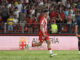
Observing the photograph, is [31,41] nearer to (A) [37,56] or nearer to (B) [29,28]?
(B) [29,28]

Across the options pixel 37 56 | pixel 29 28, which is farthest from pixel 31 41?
pixel 37 56

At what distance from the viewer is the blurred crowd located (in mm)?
22219

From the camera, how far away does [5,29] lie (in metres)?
21.0

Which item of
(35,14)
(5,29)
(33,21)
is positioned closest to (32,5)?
(35,14)

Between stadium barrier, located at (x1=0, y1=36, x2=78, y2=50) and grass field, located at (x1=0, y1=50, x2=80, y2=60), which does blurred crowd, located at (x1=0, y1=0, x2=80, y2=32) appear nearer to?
stadium barrier, located at (x1=0, y1=36, x2=78, y2=50)

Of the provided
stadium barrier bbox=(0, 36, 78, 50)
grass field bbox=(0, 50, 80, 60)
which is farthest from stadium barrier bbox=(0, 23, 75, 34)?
grass field bbox=(0, 50, 80, 60)

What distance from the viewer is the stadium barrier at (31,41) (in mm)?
21906

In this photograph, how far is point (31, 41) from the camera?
72.0 feet

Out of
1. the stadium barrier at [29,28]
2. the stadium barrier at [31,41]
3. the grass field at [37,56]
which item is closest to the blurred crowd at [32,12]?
the stadium barrier at [29,28]

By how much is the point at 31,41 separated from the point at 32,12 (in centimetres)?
267

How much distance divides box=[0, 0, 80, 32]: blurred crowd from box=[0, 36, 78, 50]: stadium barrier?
3.44ft

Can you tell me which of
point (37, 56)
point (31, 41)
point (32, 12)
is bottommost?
point (37, 56)

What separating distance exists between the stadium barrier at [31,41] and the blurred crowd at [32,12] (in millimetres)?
1048

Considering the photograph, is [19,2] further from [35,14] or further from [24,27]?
[24,27]
